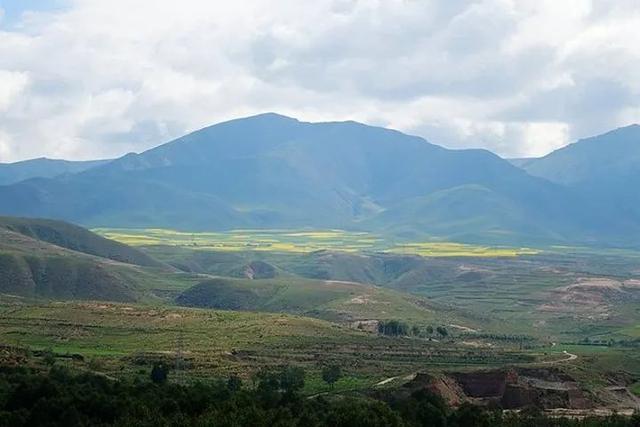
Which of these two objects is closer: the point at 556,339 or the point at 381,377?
the point at 381,377

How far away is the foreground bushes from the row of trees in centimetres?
7560

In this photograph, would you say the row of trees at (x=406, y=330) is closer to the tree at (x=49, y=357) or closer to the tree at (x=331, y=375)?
the tree at (x=331, y=375)

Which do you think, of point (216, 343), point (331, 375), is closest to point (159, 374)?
point (331, 375)

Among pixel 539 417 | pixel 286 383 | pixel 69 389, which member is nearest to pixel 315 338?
pixel 286 383

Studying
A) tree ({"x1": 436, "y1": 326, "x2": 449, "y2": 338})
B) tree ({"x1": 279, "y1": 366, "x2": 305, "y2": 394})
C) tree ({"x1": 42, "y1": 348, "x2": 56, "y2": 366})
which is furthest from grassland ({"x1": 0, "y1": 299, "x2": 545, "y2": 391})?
tree ({"x1": 436, "y1": 326, "x2": 449, "y2": 338})

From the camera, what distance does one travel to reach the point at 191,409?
71.1 m

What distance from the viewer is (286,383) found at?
325 feet

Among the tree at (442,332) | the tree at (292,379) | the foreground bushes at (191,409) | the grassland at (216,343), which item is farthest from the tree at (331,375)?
the tree at (442,332)

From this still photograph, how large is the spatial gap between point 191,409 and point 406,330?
96956 millimetres

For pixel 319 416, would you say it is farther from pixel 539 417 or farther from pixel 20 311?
pixel 20 311

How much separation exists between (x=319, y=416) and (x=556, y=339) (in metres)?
113

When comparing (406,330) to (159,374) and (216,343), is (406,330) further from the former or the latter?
(159,374)

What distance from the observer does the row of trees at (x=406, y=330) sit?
162 m

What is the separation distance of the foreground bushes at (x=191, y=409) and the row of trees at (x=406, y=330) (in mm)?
75599
